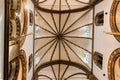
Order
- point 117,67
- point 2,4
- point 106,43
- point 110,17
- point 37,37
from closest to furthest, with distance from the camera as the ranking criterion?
1. point 2,4
2. point 117,67
3. point 110,17
4. point 106,43
5. point 37,37

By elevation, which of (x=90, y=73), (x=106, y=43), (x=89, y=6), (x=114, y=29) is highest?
(x=89, y=6)

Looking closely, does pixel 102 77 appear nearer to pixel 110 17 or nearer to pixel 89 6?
pixel 110 17

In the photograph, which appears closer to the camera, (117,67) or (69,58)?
(117,67)

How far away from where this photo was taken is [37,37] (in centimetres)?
1509

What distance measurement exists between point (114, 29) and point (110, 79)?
2641 millimetres

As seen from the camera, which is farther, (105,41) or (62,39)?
(62,39)

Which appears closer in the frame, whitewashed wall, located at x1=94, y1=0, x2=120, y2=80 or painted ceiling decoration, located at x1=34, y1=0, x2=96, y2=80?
whitewashed wall, located at x1=94, y1=0, x2=120, y2=80

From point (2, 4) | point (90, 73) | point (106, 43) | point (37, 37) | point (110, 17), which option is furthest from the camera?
point (37, 37)

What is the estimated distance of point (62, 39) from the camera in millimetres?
15906

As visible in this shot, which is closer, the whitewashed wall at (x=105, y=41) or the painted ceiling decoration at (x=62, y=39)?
the whitewashed wall at (x=105, y=41)

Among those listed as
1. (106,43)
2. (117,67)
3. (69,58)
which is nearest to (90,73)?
(69,58)

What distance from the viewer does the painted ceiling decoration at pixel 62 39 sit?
48.9 ft

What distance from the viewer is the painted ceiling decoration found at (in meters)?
14.9

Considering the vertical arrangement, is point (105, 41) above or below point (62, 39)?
below
